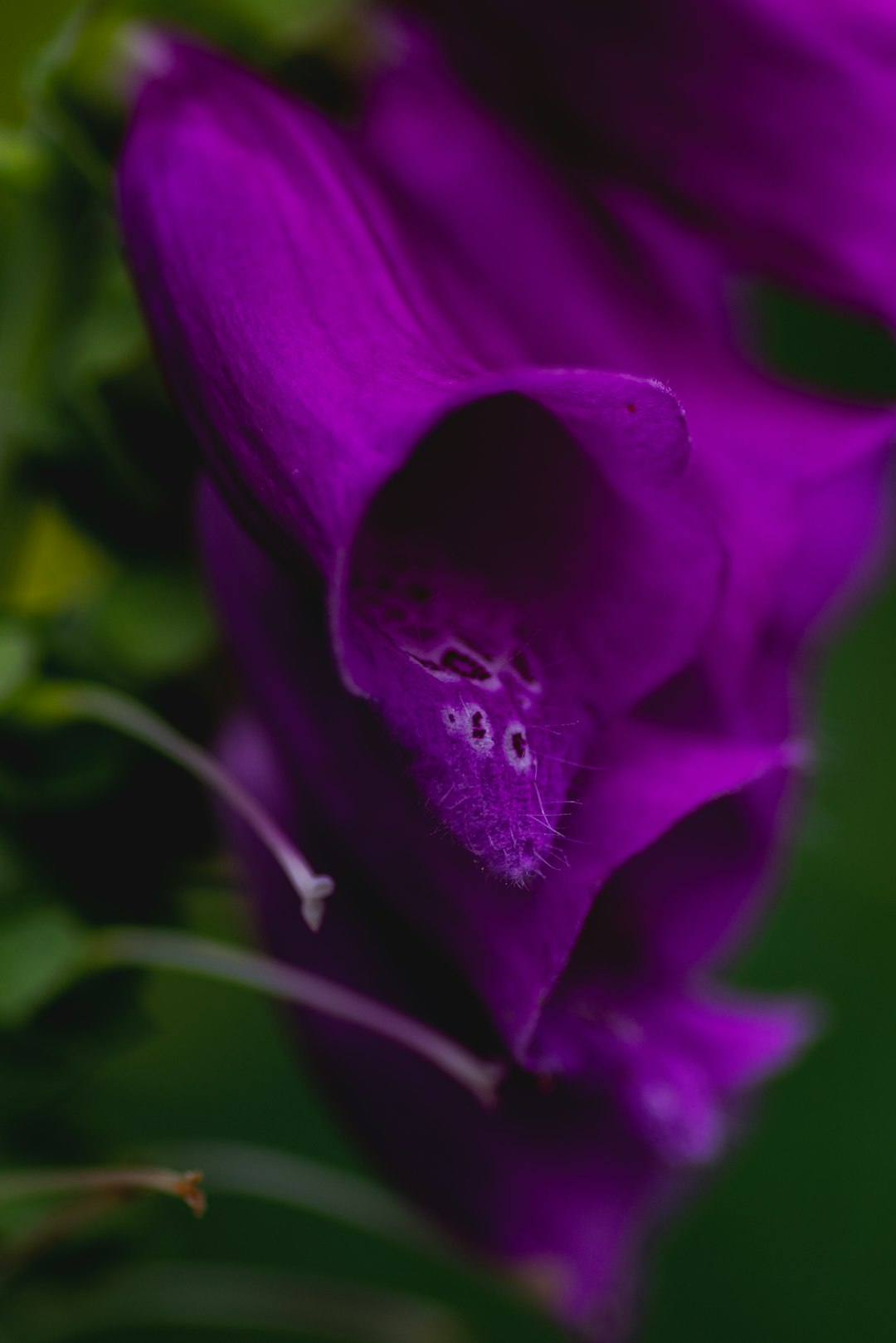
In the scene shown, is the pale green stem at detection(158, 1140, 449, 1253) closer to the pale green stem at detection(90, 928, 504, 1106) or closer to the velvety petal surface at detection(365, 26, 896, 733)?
the pale green stem at detection(90, 928, 504, 1106)

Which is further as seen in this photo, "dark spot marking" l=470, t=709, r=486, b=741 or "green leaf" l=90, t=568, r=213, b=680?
"green leaf" l=90, t=568, r=213, b=680

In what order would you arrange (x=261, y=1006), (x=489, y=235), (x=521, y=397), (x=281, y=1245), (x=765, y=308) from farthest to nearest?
(x=765, y=308)
(x=261, y=1006)
(x=281, y=1245)
(x=489, y=235)
(x=521, y=397)

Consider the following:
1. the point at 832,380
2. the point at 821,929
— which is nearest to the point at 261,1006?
the point at 821,929

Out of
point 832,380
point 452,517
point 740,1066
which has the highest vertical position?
point 452,517

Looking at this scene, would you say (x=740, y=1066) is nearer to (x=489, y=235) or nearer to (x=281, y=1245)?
(x=489, y=235)

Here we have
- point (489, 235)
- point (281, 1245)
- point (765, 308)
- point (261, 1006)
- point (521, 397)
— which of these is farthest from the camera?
point (765, 308)

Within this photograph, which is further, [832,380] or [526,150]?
[832,380]

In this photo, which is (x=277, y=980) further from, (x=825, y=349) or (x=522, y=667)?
(x=825, y=349)

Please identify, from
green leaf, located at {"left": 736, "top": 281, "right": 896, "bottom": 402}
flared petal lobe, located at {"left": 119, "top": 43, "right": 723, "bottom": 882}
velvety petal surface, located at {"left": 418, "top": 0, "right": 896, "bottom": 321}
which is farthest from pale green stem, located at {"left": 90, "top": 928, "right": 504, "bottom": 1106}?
green leaf, located at {"left": 736, "top": 281, "right": 896, "bottom": 402}
